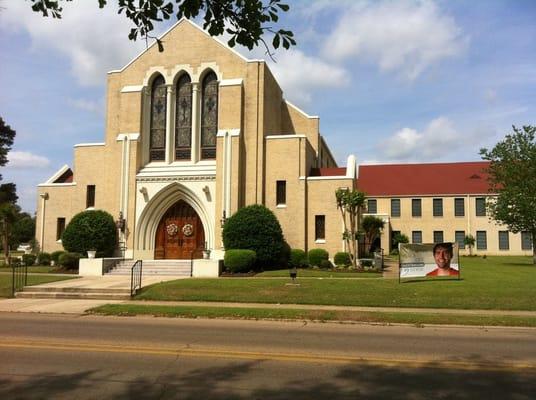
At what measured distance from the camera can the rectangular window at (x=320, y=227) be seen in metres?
30.7

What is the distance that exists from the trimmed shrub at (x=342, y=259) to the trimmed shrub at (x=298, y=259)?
68.2 inches

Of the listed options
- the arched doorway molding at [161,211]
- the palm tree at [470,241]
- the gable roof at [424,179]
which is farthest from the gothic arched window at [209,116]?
the palm tree at [470,241]

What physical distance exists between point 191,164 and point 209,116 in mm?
3151

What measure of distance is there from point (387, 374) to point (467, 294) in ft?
36.7

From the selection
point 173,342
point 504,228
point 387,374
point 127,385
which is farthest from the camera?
point 504,228

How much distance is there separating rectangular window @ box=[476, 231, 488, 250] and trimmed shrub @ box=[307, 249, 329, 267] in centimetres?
3306

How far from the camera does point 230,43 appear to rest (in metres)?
5.71

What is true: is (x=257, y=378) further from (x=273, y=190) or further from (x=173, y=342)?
(x=273, y=190)

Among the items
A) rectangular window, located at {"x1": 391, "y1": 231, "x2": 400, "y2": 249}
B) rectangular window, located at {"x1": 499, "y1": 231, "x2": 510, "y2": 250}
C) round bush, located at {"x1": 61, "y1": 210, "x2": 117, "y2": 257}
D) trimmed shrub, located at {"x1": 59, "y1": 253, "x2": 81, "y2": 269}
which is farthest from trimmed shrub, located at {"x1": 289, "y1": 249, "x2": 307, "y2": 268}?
rectangular window, located at {"x1": 499, "y1": 231, "x2": 510, "y2": 250}

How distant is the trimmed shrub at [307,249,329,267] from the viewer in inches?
1145

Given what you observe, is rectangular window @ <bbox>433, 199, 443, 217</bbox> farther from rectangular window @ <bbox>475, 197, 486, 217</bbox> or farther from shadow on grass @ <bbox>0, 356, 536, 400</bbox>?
shadow on grass @ <bbox>0, 356, 536, 400</bbox>

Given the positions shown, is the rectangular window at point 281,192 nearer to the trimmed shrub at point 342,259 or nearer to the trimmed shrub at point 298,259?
the trimmed shrub at point 298,259

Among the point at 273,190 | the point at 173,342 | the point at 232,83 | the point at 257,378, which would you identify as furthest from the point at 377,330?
the point at 232,83

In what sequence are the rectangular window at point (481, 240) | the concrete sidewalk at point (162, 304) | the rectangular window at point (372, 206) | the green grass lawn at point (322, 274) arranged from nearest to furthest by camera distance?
the concrete sidewalk at point (162, 304)
the green grass lawn at point (322, 274)
the rectangular window at point (481, 240)
the rectangular window at point (372, 206)
